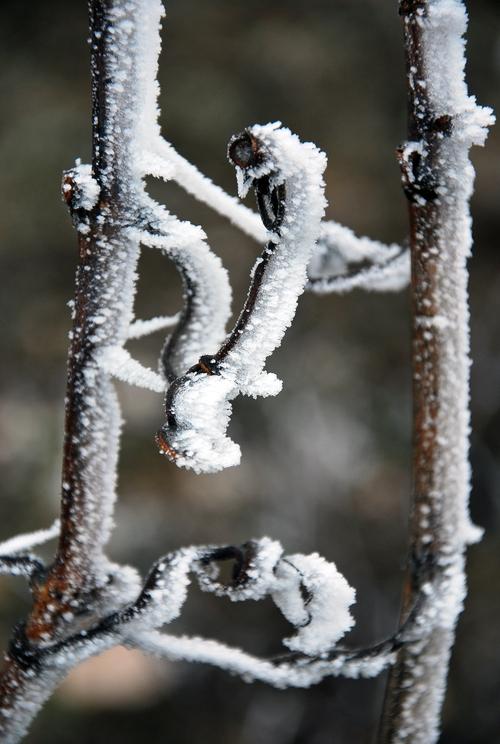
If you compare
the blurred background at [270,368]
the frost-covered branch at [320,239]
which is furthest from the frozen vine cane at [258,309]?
the blurred background at [270,368]

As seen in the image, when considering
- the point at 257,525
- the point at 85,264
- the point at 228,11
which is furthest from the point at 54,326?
the point at 85,264

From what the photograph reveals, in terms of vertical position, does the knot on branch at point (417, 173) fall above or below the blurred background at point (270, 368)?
below

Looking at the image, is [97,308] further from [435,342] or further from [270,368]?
[270,368]

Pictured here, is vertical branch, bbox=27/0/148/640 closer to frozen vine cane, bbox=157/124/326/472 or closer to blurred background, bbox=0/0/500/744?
frozen vine cane, bbox=157/124/326/472

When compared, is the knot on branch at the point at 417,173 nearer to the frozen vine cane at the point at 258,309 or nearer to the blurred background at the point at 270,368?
the frozen vine cane at the point at 258,309

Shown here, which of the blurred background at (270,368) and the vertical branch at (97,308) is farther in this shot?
the blurred background at (270,368)

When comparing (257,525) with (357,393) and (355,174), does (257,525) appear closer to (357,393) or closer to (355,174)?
(357,393)
